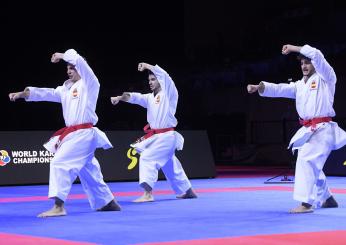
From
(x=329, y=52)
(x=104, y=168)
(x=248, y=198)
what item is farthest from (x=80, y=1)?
(x=248, y=198)

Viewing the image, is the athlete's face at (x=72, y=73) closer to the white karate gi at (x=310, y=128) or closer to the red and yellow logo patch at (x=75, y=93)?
the red and yellow logo patch at (x=75, y=93)

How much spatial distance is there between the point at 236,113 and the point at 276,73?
247 centimetres

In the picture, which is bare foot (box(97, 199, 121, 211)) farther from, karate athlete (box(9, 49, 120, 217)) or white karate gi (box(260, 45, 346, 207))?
white karate gi (box(260, 45, 346, 207))

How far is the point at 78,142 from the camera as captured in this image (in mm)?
9094

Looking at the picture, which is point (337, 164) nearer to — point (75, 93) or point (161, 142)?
point (161, 142)

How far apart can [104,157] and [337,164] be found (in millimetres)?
7055

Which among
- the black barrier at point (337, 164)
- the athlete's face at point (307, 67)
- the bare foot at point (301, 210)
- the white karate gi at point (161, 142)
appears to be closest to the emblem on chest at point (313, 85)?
the athlete's face at point (307, 67)

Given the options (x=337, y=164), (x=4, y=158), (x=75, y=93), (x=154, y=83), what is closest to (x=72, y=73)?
(x=75, y=93)

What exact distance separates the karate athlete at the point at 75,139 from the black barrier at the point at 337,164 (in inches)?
451

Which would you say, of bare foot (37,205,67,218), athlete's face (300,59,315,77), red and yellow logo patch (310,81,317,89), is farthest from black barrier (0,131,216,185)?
red and yellow logo patch (310,81,317,89)

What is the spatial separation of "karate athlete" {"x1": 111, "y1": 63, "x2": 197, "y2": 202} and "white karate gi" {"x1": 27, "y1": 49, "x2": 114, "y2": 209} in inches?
79.4

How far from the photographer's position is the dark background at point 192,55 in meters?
27.0

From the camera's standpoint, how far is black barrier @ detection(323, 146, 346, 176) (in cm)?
1948

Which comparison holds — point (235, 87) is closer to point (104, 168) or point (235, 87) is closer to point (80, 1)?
point (80, 1)
